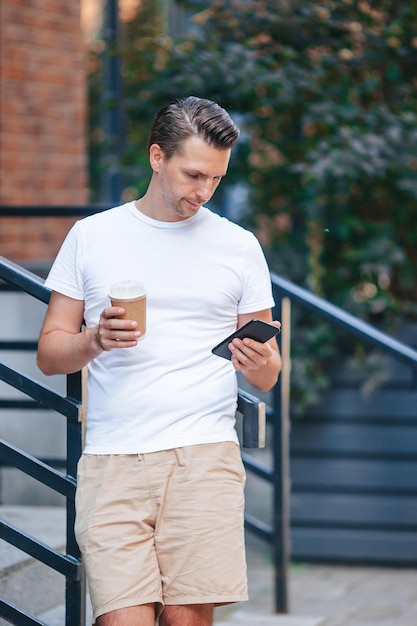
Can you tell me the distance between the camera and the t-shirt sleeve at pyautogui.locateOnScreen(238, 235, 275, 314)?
275 cm

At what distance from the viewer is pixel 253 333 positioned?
259cm

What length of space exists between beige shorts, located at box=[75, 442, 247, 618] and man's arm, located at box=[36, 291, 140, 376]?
0.79 ft

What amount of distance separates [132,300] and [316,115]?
136 inches

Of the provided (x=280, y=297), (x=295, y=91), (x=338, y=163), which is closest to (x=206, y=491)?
(x=280, y=297)

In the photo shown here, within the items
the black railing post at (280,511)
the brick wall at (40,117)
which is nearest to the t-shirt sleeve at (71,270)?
the black railing post at (280,511)

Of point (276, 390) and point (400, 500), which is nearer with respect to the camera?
point (276, 390)

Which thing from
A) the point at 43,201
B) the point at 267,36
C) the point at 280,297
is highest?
the point at 267,36

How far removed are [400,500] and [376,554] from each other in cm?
29

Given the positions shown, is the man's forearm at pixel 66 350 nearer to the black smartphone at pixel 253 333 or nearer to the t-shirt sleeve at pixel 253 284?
the black smartphone at pixel 253 333

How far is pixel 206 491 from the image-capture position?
268 cm

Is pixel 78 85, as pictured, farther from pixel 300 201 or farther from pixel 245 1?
pixel 300 201

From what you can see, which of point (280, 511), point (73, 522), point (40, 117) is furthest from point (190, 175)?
point (40, 117)

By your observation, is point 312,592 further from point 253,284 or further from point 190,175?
point 190,175

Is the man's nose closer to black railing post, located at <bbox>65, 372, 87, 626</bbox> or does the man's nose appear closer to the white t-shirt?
the white t-shirt
